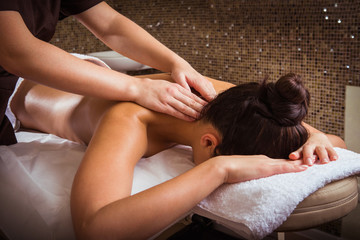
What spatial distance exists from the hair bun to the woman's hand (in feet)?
0.44

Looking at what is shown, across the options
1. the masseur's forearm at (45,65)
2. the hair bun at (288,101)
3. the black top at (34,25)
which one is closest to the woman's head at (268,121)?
the hair bun at (288,101)

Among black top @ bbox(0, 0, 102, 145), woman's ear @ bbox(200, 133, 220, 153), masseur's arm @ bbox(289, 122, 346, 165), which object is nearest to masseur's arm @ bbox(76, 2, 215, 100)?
black top @ bbox(0, 0, 102, 145)

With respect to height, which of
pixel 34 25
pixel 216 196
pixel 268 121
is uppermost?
pixel 34 25

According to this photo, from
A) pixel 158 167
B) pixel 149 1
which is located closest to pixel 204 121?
pixel 158 167

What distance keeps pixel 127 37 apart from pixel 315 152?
3.10 feet

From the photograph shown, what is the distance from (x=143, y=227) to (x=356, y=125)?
1583 millimetres

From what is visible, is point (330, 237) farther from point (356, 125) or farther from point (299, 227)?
point (299, 227)

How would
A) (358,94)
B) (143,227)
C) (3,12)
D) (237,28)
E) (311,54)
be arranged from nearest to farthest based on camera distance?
(143,227) < (3,12) < (358,94) < (311,54) < (237,28)

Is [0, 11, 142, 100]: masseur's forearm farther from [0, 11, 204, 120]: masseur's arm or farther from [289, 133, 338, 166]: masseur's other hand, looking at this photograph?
[289, 133, 338, 166]: masseur's other hand

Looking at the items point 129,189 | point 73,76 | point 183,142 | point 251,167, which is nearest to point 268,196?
point 251,167

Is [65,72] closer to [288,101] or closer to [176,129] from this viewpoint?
[176,129]

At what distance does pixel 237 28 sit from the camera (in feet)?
8.07

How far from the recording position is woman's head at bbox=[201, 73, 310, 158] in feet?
3.34

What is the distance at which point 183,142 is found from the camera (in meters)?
1.28
